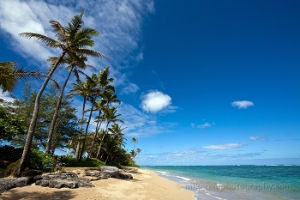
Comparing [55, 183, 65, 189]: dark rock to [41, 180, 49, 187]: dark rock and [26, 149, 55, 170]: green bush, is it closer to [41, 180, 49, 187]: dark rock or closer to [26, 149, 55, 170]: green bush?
[41, 180, 49, 187]: dark rock

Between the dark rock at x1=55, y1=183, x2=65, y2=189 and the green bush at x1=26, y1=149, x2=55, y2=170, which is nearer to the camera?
the dark rock at x1=55, y1=183, x2=65, y2=189

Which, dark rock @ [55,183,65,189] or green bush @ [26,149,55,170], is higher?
green bush @ [26,149,55,170]

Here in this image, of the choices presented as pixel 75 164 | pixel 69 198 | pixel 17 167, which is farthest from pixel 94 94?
pixel 69 198

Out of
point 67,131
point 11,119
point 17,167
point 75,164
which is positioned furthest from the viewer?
point 67,131

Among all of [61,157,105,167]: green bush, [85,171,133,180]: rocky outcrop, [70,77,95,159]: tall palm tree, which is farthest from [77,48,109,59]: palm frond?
[61,157,105,167]: green bush

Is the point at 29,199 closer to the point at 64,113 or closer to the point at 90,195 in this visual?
the point at 90,195

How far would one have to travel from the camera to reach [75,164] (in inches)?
824

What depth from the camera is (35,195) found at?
22.9 feet

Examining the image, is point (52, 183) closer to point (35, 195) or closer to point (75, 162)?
point (35, 195)

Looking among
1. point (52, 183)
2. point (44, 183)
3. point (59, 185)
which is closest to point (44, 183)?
point (44, 183)

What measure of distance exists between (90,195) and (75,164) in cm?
1493

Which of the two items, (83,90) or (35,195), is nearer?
(35,195)

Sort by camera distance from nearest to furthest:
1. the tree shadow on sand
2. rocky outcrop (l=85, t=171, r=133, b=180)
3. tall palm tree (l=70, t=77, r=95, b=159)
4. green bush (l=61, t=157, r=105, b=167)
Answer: the tree shadow on sand < rocky outcrop (l=85, t=171, r=133, b=180) < green bush (l=61, t=157, r=105, b=167) < tall palm tree (l=70, t=77, r=95, b=159)

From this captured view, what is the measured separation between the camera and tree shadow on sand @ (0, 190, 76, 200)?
6621 mm
